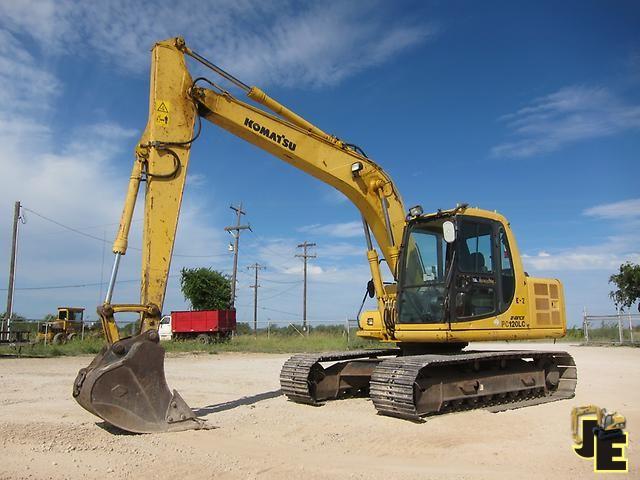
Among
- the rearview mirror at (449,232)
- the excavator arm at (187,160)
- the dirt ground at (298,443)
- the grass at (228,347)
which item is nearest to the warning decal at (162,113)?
the excavator arm at (187,160)

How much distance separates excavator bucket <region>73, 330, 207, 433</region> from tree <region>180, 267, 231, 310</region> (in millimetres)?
32741

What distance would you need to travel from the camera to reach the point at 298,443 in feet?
21.6

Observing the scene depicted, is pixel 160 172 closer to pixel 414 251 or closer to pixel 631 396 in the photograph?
pixel 414 251

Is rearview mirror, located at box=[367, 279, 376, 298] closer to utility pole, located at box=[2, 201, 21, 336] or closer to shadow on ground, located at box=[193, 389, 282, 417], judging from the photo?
shadow on ground, located at box=[193, 389, 282, 417]

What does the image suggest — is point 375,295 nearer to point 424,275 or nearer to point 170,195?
point 424,275

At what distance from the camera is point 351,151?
398 inches

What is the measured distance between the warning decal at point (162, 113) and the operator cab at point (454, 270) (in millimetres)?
4182

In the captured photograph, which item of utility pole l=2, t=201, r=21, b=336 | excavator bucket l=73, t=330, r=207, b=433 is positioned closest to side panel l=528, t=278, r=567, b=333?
excavator bucket l=73, t=330, r=207, b=433

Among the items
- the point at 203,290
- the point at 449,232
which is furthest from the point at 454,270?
the point at 203,290

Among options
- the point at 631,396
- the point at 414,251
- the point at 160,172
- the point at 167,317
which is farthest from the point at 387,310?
the point at 167,317

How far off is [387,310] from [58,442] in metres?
5.13

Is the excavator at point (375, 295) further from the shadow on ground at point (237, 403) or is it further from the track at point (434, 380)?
the shadow on ground at point (237, 403)

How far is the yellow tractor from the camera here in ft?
92.9

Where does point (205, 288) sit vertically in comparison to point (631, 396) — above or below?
above
